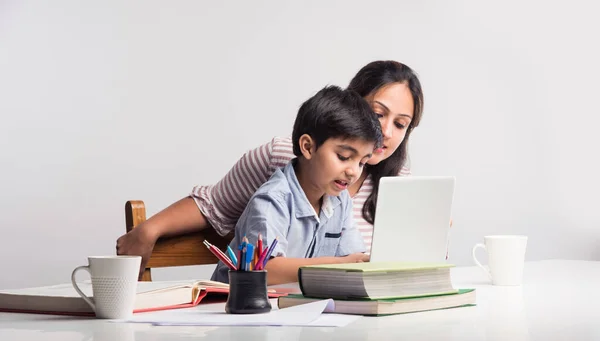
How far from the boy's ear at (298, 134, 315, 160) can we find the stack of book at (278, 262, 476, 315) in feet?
2.50

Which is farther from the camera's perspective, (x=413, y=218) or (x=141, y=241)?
(x=141, y=241)

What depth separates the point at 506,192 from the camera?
4.13 metres

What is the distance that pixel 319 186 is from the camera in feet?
5.90

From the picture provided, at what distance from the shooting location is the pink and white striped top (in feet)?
6.22

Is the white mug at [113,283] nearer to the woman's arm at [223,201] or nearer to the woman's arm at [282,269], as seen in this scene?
the woman's arm at [282,269]

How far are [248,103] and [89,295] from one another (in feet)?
8.13

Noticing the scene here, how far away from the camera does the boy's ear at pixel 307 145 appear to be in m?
1.83

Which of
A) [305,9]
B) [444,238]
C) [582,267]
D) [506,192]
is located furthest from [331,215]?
[506,192]

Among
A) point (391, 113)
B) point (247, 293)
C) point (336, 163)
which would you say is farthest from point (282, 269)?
point (391, 113)

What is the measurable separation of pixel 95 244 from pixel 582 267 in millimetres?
1874

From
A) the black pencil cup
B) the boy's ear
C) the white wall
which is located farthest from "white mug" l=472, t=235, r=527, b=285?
the white wall

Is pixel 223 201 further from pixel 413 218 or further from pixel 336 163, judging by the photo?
pixel 413 218

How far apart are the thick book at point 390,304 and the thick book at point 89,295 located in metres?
0.13

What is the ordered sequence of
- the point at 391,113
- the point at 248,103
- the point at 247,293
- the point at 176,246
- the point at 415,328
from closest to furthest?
the point at 415,328, the point at 247,293, the point at 176,246, the point at 391,113, the point at 248,103
